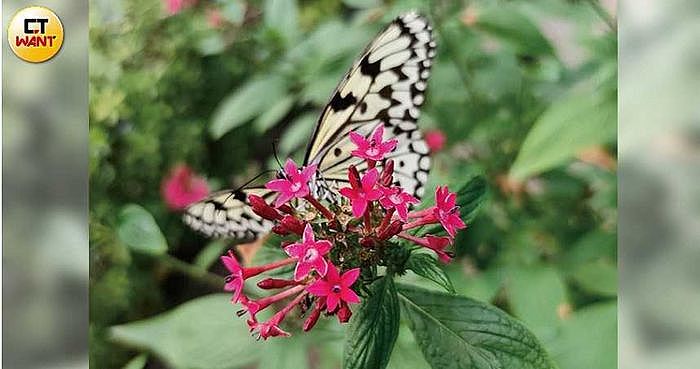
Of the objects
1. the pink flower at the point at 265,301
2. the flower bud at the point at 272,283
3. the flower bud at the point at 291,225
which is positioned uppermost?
the flower bud at the point at 291,225

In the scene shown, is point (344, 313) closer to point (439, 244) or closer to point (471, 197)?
point (439, 244)

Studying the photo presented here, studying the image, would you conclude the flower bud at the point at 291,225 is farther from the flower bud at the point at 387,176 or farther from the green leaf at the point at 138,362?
the green leaf at the point at 138,362

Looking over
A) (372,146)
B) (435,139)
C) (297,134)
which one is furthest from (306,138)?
(435,139)

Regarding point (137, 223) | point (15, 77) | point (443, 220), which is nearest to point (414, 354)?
point (443, 220)

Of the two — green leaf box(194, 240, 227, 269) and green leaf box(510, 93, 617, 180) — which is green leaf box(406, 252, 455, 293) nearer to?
green leaf box(510, 93, 617, 180)

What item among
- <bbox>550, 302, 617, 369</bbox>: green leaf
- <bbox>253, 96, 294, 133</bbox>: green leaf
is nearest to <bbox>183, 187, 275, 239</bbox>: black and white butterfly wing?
<bbox>253, 96, 294, 133</bbox>: green leaf

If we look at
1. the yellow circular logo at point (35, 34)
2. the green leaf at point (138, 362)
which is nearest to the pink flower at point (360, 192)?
the green leaf at point (138, 362)

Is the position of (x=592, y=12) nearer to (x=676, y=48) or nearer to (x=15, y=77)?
(x=676, y=48)
